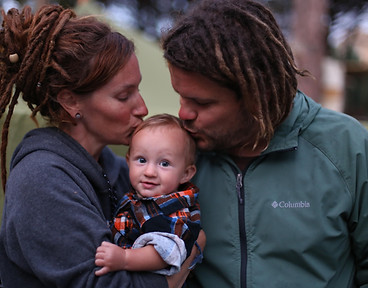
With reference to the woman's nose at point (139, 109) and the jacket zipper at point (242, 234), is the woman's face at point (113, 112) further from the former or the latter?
the jacket zipper at point (242, 234)

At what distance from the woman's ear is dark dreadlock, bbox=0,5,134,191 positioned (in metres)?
0.02

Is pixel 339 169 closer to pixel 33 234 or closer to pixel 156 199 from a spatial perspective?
pixel 156 199

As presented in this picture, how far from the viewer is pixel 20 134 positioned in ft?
10.3

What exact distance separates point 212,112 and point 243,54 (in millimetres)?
323

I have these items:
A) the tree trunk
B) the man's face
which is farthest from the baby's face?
the tree trunk

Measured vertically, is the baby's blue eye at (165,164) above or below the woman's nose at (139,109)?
below

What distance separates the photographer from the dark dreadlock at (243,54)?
209cm

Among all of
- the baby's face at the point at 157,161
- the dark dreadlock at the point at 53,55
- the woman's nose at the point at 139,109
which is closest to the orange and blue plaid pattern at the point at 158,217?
the baby's face at the point at 157,161

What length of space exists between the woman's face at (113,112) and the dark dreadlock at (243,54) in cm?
25

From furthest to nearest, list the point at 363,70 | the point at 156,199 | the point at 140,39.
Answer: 1. the point at 363,70
2. the point at 140,39
3. the point at 156,199

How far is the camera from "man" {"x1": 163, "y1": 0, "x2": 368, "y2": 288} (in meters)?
2.11

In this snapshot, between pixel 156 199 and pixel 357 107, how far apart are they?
19.1 meters

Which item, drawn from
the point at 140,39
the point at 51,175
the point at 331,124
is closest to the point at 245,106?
the point at 331,124

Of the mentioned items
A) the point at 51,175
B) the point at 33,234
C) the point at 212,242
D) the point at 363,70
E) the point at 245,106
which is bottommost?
the point at 363,70
